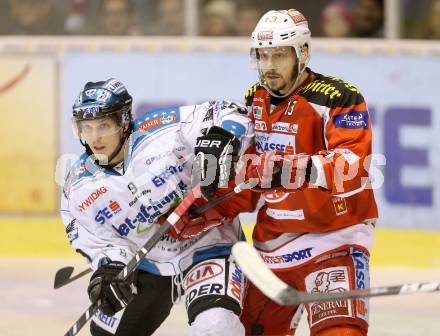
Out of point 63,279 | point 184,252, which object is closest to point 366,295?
point 184,252

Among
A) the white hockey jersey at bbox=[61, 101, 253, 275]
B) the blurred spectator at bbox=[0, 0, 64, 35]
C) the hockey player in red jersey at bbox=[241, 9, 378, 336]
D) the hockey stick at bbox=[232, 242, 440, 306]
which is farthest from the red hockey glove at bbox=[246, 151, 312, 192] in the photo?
the blurred spectator at bbox=[0, 0, 64, 35]

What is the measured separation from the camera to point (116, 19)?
8688mm

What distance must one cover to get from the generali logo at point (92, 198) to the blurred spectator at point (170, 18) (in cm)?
392

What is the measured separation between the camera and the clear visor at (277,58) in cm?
463

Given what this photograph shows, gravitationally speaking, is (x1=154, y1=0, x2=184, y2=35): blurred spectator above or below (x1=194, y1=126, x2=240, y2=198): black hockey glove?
above

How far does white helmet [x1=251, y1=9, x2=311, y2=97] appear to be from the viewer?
4621mm

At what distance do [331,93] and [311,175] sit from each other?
0.37 meters

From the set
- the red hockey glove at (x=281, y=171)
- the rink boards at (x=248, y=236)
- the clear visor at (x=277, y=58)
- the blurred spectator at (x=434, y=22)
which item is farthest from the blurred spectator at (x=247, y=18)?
the red hockey glove at (x=281, y=171)

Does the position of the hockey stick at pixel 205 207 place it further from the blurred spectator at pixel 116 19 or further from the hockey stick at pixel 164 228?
the blurred spectator at pixel 116 19

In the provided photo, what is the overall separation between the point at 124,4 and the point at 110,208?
4.18 meters

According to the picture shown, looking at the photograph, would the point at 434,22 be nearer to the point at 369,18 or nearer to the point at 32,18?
the point at 369,18

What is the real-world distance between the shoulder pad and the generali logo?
88 centimetres

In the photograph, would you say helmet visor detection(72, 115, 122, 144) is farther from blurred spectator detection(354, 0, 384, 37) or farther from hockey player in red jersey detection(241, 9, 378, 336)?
blurred spectator detection(354, 0, 384, 37)

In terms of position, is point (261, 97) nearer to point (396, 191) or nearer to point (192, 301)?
point (192, 301)
